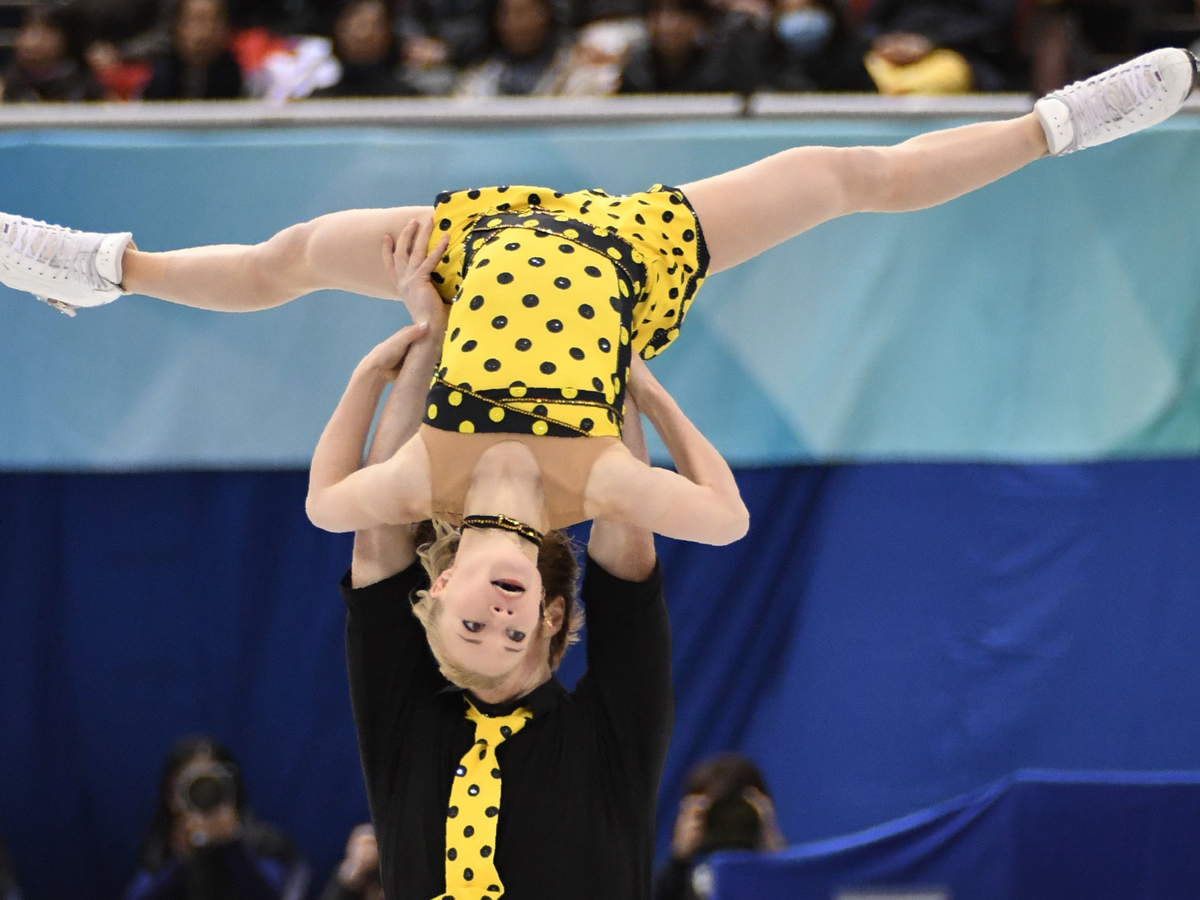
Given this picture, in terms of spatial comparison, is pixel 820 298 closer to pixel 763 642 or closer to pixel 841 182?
pixel 763 642

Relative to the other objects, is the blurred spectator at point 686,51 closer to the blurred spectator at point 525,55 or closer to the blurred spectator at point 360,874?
the blurred spectator at point 525,55

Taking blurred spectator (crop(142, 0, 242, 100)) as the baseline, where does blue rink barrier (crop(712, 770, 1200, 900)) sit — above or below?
below

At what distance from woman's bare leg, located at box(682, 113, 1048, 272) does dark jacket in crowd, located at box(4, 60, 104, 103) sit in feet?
9.90

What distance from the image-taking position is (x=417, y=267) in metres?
2.80

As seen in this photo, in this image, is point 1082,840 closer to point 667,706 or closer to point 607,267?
point 667,706

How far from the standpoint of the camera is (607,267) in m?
2.78

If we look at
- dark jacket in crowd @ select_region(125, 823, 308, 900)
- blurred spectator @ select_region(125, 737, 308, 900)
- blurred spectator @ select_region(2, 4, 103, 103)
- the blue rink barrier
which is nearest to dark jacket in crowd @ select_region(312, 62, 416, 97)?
blurred spectator @ select_region(2, 4, 103, 103)

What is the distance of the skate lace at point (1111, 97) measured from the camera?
308cm

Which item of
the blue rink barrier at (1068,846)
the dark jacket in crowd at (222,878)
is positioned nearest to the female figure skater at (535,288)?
the blue rink barrier at (1068,846)

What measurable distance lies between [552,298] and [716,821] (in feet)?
5.10

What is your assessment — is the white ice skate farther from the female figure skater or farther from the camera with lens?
the camera with lens

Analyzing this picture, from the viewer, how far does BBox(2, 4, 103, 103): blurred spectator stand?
5371 millimetres

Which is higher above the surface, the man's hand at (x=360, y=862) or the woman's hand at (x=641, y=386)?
the woman's hand at (x=641, y=386)

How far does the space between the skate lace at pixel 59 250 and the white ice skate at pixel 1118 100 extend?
6.43ft
